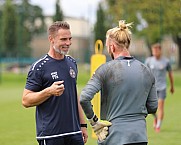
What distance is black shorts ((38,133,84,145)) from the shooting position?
5.84m

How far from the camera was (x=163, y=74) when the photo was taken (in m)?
13.8

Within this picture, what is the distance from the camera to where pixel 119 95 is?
5.16 meters

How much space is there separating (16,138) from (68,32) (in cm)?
642

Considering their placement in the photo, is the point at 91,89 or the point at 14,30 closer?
the point at 91,89

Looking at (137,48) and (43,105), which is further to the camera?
(137,48)

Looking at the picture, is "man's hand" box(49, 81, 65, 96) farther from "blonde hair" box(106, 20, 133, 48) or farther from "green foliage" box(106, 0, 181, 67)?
"green foliage" box(106, 0, 181, 67)

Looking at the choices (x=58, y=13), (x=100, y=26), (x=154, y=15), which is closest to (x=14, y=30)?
(x=58, y=13)

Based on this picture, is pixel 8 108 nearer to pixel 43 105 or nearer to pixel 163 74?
pixel 163 74

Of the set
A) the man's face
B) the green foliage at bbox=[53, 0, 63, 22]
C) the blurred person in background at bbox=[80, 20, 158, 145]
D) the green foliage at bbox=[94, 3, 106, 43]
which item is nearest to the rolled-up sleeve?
the blurred person in background at bbox=[80, 20, 158, 145]

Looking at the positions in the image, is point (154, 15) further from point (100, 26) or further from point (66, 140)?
point (66, 140)

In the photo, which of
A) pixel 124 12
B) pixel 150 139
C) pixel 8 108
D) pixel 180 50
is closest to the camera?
pixel 150 139

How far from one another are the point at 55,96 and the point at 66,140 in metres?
0.52

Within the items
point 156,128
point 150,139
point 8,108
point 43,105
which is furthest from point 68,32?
point 8,108

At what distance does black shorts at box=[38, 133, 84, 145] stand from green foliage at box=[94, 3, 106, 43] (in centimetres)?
4916
